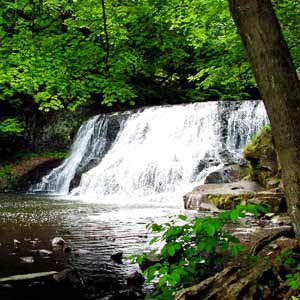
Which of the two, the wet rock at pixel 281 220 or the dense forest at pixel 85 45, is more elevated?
the dense forest at pixel 85 45

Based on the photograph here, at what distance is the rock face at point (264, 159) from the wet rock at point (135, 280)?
820cm

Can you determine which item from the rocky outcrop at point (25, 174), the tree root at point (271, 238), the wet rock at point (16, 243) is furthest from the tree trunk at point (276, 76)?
the rocky outcrop at point (25, 174)

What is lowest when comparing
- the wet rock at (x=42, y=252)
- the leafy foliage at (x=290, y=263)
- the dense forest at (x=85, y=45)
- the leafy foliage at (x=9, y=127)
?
the wet rock at (x=42, y=252)

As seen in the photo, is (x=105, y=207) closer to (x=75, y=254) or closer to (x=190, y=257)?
(x=75, y=254)

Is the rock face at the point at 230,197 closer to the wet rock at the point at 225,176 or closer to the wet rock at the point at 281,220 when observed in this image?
the wet rock at the point at 281,220

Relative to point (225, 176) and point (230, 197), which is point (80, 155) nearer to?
point (225, 176)

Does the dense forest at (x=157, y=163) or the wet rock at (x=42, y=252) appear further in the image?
the wet rock at (x=42, y=252)

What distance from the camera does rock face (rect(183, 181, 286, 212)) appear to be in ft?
37.7

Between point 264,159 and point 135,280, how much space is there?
29.4 ft

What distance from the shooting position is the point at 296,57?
34.7 ft

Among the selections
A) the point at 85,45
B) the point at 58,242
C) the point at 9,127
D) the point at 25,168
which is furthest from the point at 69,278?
the point at 9,127

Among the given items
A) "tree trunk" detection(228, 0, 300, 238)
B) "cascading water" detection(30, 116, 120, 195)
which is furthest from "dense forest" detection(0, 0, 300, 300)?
"cascading water" detection(30, 116, 120, 195)

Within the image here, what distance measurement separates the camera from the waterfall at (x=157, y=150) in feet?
59.5

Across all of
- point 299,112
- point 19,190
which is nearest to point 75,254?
point 299,112
